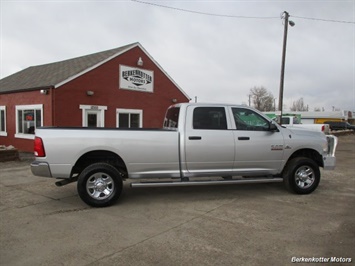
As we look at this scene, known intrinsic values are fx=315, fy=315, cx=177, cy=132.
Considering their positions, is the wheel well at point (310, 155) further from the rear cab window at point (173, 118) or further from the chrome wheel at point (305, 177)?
the rear cab window at point (173, 118)

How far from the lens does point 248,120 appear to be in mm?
6742

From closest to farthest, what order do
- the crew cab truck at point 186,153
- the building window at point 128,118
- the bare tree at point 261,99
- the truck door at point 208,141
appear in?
the crew cab truck at point 186,153
the truck door at point 208,141
the building window at point 128,118
the bare tree at point 261,99

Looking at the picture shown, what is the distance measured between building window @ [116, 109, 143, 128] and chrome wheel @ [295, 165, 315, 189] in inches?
446

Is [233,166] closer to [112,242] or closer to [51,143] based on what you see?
[112,242]

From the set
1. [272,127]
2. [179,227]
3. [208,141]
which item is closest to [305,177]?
[272,127]

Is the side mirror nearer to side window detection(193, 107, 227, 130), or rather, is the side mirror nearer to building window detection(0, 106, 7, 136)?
side window detection(193, 107, 227, 130)

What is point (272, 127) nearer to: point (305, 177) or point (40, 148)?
point (305, 177)

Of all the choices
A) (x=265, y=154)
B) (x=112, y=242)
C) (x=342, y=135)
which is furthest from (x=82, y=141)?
(x=342, y=135)

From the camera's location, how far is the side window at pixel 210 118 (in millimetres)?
6449

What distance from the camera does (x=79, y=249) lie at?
158 inches

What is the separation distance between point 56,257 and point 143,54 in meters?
15.3

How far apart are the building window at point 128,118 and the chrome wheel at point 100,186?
10893 mm

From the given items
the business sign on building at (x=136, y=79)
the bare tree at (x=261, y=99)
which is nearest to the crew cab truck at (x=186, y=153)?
the business sign on building at (x=136, y=79)

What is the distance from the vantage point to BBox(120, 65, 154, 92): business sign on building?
16.8 metres
